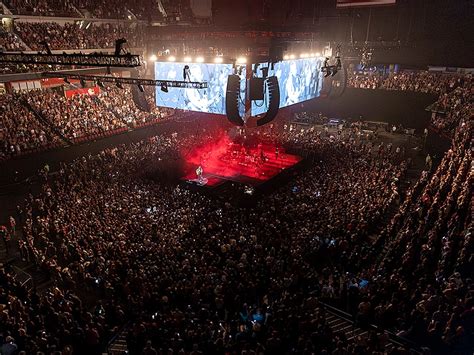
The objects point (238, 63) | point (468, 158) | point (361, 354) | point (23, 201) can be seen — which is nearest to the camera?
point (361, 354)

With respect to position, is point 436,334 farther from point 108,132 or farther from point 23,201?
point 108,132

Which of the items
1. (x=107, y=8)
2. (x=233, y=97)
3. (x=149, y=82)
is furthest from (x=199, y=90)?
(x=107, y=8)

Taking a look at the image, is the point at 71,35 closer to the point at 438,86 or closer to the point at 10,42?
the point at 10,42

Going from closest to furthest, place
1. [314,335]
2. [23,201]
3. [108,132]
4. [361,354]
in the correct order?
1. [361,354]
2. [314,335]
3. [23,201]
4. [108,132]

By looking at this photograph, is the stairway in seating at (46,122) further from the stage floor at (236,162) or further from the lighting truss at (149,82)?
the stage floor at (236,162)

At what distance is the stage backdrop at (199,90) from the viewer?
1902 centimetres

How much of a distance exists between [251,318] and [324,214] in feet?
19.4

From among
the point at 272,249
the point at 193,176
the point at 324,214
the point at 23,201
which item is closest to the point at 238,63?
the point at 193,176

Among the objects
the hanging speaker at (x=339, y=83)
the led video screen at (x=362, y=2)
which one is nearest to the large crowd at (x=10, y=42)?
the hanging speaker at (x=339, y=83)

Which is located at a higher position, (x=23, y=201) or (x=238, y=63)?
(x=238, y=63)

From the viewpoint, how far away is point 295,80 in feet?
69.8

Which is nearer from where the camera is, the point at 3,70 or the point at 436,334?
the point at 436,334

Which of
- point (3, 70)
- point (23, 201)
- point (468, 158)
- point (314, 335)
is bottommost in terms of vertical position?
point (23, 201)

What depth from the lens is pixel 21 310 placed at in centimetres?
864
